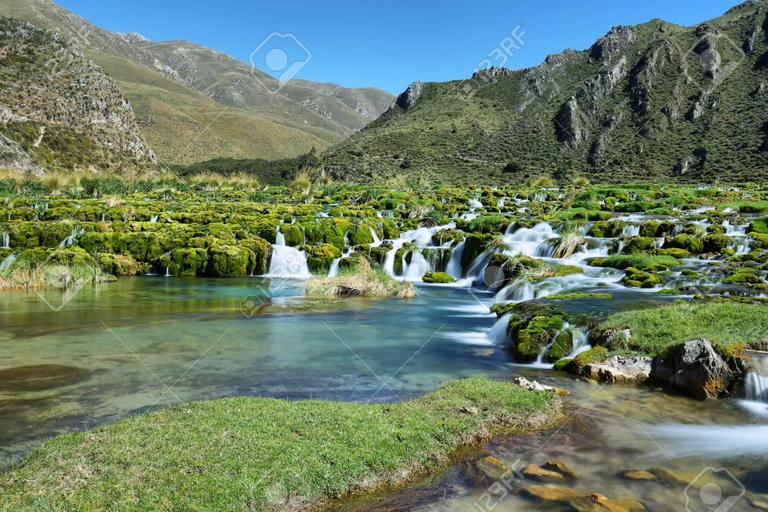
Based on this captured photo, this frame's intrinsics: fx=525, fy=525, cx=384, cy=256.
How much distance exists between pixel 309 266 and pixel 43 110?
7096cm

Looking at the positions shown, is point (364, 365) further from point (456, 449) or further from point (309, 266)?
point (309, 266)

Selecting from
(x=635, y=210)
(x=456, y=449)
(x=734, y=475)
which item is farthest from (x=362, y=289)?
(x=635, y=210)

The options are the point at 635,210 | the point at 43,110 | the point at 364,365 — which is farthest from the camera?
the point at 43,110

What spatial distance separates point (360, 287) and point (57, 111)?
78.2 m

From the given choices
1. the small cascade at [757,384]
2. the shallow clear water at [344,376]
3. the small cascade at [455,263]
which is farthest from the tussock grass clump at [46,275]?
the small cascade at [757,384]

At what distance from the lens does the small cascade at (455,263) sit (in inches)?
1002

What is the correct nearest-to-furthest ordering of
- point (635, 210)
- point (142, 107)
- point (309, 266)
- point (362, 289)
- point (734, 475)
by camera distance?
→ point (734, 475) < point (362, 289) < point (309, 266) < point (635, 210) < point (142, 107)

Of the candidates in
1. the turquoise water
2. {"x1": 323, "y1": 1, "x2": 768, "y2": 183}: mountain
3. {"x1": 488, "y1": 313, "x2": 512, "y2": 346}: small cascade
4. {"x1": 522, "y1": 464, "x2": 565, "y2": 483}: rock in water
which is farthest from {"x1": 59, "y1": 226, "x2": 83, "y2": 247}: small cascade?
{"x1": 323, "y1": 1, "x2": 768, "y2": 183}: mountain

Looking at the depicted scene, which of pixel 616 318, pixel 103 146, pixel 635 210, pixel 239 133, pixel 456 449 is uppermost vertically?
pixel 239 133

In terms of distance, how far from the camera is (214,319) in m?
15.2

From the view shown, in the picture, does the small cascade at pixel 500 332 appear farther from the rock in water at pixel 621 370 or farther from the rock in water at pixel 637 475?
the rock in water at pixel 637 475

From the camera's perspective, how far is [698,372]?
8.76 metres

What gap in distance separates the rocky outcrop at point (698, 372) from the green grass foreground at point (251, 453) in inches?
108

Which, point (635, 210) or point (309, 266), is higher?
point (635, 210)
